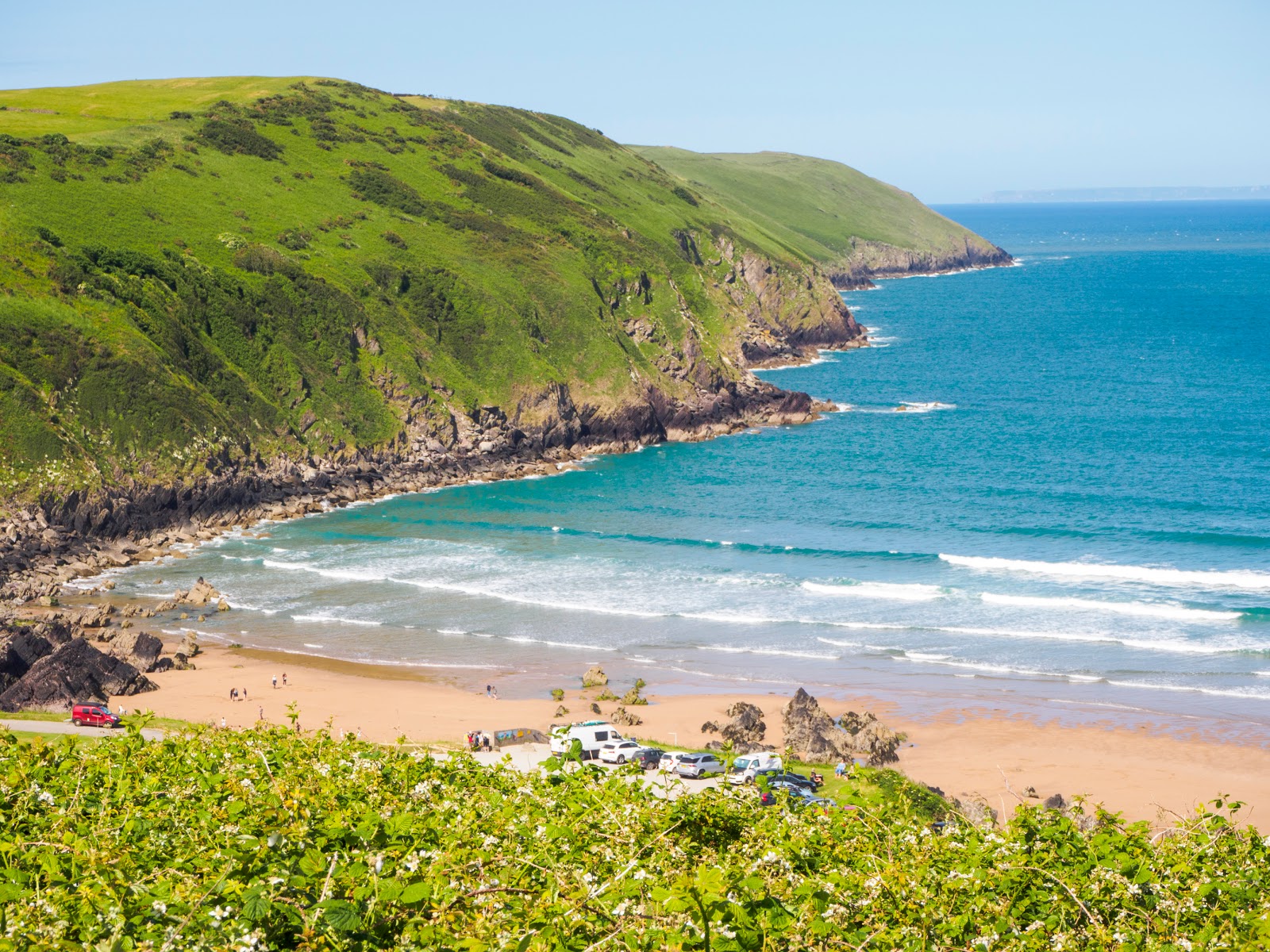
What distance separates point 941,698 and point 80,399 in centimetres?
5966

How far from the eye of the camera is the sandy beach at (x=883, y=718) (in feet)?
131

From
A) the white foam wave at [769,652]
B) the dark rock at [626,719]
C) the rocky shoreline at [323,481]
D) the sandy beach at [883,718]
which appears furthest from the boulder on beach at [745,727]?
the rocky shoreline at [323,481]

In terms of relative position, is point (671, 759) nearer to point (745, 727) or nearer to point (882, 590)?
point (745, 727)

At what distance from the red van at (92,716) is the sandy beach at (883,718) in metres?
4.19

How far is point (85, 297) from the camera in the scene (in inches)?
3214

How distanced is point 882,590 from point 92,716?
136 ft

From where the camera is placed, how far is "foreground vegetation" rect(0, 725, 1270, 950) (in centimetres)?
1029

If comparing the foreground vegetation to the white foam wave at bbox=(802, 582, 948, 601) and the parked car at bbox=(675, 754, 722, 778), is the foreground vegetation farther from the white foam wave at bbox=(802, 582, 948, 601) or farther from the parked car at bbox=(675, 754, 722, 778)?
the white foam wave at bbox=(802, 582, 948, 601)

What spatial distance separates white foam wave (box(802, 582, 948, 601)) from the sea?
20 centimetres

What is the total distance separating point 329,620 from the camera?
6041cm

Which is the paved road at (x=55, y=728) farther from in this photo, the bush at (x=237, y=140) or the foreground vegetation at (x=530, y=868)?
the bush at (x=237, y=140)

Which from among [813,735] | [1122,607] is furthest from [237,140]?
[813,735]

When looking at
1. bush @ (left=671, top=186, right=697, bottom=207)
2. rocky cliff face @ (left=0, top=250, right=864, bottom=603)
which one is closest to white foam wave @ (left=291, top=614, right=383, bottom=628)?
rocky cliff face @ (left=0, top=250, right=864, bottom=603)

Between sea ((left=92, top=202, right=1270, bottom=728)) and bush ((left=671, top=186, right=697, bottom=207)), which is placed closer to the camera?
sea ((left=92, top=202, right=1270, bottom=728))
